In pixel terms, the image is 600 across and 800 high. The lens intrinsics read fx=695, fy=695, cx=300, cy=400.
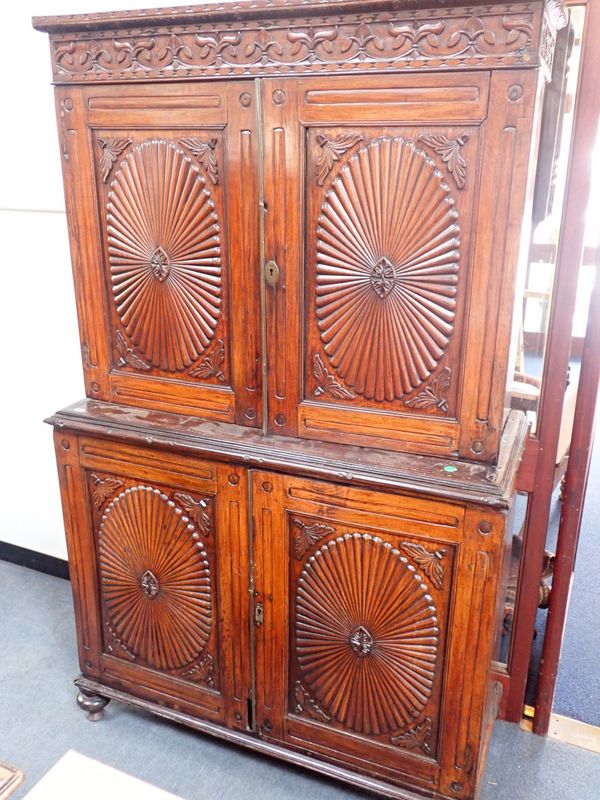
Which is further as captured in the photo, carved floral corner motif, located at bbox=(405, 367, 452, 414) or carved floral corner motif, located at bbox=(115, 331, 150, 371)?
carved floral corner motif, located at bbox=(115, 331, 150, 371)

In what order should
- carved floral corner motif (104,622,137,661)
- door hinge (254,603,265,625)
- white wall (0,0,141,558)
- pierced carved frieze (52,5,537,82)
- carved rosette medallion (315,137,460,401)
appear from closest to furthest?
pierced carved frieze (52,5,537,82) → carved rosette medallion (315,137,460,401) → door hinge (254,603,265,625) → carved floral corner motif (104,622,137,661) → white wall (0,0,141,558)

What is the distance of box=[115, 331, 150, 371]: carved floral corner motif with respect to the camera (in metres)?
1.78

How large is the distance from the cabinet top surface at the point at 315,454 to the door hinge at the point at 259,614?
0.38m

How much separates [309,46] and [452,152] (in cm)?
36

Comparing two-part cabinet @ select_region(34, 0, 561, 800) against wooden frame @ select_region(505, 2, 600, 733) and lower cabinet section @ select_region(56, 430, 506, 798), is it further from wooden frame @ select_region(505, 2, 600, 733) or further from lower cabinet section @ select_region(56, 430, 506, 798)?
wooden frame @ select_region(505, 2, 600, 733)

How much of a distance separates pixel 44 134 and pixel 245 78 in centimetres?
106

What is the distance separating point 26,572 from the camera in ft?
9.15

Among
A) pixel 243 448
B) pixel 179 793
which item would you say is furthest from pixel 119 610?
pixel 243 448

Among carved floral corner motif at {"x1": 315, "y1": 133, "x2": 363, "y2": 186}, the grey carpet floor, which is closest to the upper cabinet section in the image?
carved floral corner motif at {"x1": 315, "y1": 133, "x2": 363, "y2": 186}

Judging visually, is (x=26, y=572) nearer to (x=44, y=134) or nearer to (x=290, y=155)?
(x=44, y=134)

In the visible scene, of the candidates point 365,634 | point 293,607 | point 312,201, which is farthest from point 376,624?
point 312,201

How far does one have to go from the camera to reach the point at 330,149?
4.67 feet

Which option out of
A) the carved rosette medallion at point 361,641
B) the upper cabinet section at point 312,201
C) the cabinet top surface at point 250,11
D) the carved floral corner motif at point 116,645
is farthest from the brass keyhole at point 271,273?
the carved floral corner motif at point 116,645

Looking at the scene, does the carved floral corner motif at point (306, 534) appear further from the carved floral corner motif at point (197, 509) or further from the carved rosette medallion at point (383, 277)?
the carved rosette medallion at point (383, 277)
